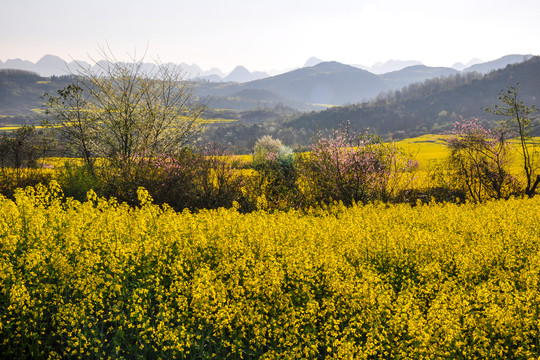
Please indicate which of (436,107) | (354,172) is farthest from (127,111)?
(436,107)

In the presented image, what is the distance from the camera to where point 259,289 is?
18.0 feet

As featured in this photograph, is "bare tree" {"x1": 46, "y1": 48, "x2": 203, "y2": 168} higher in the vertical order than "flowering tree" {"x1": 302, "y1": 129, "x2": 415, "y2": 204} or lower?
higher

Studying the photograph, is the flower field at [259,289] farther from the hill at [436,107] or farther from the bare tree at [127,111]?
the hill at [436,107]

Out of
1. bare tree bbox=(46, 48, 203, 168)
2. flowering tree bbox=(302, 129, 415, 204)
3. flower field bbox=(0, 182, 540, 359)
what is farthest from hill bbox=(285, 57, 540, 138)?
flower field bbox=(0, 182, 540, 359)

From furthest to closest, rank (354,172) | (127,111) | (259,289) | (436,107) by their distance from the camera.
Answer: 1. (436,107)
2. (127,111)
3. (354,172)
4. (259,289)

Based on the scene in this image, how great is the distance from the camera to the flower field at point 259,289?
185 inches

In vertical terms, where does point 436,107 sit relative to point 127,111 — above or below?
above

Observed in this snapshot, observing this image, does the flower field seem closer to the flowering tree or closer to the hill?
the flowering tree

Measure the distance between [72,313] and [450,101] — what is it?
166 meters

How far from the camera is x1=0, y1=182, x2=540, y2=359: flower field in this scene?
185 inches

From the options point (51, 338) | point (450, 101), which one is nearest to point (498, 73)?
point (450, 101)

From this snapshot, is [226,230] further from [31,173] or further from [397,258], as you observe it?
[31,173]

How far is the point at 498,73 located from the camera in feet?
495

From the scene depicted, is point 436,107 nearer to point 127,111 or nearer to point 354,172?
point 354,172
